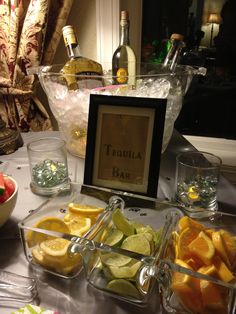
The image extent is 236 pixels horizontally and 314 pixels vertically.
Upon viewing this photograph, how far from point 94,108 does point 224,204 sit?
15.2 inches

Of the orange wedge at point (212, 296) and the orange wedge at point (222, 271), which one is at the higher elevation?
the orange wedge at point (222, 271)

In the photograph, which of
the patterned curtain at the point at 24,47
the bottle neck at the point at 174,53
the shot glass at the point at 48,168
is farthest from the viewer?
the patterned curtain at the point at 24,47

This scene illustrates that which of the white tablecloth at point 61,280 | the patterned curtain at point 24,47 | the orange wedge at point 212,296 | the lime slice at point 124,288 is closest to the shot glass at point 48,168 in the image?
the white tablecloth at point 61,280

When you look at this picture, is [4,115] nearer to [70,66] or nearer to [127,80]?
[70,66]

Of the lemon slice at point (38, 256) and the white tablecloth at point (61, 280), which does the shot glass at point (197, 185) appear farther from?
the lemon slice at point (38, 256)

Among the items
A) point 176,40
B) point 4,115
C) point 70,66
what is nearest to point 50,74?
point 70,66

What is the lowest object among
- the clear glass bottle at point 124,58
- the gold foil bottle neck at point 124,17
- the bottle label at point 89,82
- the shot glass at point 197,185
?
the shot glass at point 197,185

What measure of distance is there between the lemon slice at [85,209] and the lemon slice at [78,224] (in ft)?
0.03

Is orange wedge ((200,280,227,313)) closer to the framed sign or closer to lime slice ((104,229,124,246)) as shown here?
lime slice ((104,229,124,246))

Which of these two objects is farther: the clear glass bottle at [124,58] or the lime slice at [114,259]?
the clear glass bottle at [124,58]

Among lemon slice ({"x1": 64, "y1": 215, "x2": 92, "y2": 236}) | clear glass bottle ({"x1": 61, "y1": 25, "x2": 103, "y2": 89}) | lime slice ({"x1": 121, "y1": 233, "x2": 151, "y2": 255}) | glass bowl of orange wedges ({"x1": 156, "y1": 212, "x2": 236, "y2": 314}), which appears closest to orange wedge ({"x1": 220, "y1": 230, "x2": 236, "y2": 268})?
glass bowl of orange wedges ({"x1": 156, "y1": 212, "x2": 236, "y2": 314})

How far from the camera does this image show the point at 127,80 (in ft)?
2.88

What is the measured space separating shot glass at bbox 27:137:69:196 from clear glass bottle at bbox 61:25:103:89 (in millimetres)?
182

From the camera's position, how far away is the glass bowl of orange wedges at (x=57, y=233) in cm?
52
